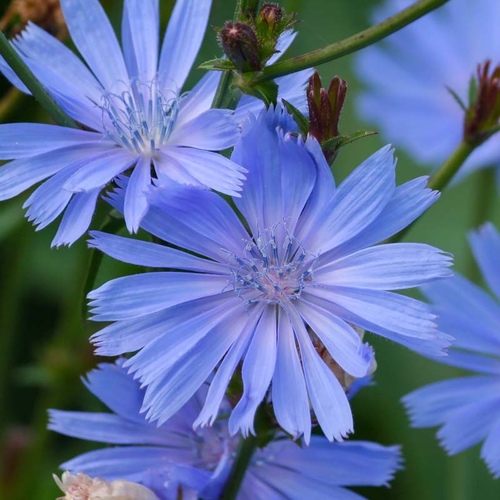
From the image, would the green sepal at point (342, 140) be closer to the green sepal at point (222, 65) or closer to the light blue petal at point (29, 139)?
the green sepal at point (222, 65)

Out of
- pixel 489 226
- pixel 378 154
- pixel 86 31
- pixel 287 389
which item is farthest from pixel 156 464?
pixel 489 226

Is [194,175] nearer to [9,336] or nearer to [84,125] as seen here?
[84,125]

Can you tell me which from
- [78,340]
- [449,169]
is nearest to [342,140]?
[449,169]

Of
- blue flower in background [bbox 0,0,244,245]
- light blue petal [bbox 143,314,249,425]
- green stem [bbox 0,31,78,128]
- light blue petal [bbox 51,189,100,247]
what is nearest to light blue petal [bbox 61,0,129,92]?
blue flower in background [bbox 0,0,244,245]

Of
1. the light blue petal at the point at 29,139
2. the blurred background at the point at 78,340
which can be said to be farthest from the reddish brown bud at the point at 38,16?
the light blue petal at the point at 29,139

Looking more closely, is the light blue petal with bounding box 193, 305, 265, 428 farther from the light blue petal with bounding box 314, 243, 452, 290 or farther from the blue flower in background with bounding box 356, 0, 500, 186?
the blue flower in background with bounding box 356, 0, 500, 186
